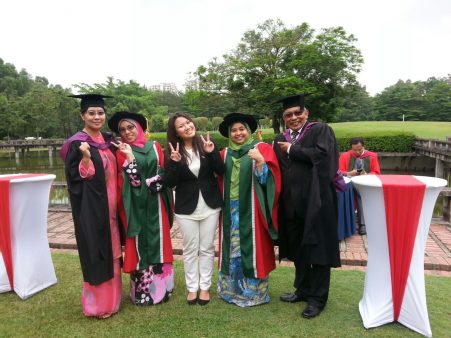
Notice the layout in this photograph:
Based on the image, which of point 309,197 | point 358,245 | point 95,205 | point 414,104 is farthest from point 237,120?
point 414,104

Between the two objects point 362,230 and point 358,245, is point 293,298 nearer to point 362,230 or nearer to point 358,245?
point 358,245

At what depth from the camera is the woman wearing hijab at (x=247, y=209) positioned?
10.4 feet

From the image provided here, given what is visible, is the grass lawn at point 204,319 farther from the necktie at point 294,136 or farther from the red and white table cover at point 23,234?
the necktie at point 294,136

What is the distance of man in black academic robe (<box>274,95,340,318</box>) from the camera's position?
9.76 feet

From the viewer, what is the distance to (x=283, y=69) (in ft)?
82.2

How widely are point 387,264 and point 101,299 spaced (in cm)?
263

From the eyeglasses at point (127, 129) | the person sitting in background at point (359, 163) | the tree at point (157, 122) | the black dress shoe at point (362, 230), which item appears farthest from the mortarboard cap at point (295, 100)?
the tree at point (157, 122)

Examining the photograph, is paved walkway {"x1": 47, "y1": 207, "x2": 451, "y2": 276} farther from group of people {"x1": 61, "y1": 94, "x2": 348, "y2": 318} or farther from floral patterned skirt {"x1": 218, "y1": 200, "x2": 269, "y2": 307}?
floral patterned skirt {"x1": 218, "y1": 200, "x2": 269, "y2": 307}

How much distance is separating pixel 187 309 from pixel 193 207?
1.04 meters

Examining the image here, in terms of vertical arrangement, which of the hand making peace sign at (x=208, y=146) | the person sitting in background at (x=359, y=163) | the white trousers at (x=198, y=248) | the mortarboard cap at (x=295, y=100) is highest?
the mortarboard cap at (x=295, y=100)

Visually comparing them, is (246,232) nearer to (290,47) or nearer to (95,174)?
(95,174)

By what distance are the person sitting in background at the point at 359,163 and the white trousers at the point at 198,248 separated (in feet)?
11.3

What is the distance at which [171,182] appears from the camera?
318 cm

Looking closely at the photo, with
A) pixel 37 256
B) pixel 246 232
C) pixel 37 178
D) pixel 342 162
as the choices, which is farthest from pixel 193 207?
pixel 342 162
